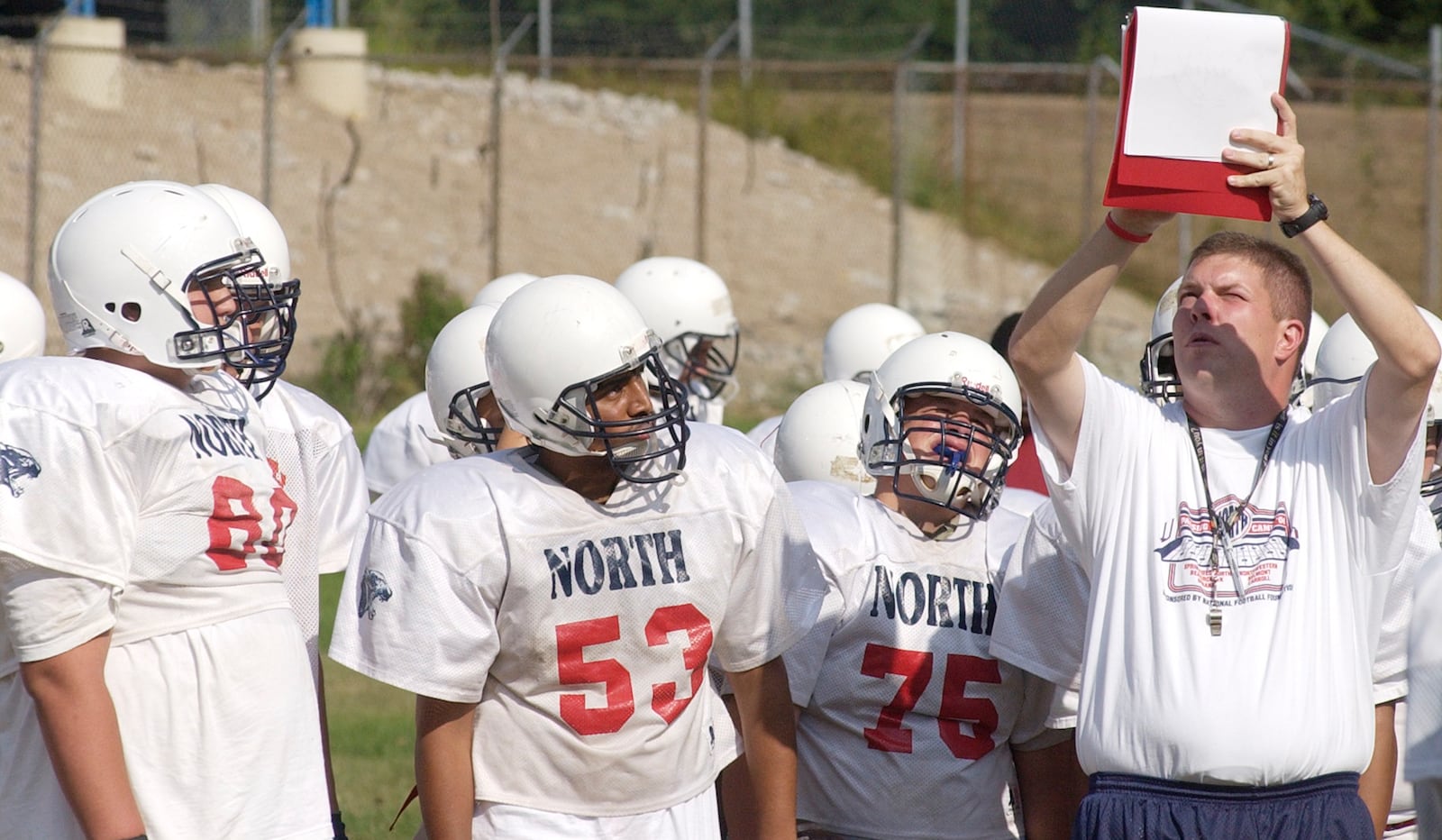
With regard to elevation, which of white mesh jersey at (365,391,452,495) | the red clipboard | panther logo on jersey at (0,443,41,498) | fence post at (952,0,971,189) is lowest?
white mesh jersey at (365,391,452,495)

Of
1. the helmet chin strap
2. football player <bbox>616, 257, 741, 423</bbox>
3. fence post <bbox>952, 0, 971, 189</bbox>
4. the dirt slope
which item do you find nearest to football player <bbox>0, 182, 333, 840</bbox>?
the helmet chin strap

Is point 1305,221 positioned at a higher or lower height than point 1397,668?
higher

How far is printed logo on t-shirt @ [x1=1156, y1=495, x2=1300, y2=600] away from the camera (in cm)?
305

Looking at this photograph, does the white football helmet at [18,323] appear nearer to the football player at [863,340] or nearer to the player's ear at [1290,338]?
the football player at [863,340]

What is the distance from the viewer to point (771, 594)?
3.34 m

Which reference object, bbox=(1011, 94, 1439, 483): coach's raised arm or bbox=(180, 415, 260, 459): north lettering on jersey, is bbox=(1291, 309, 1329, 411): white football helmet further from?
bbox=(180, 415, 260, 459): north lettering on jersey

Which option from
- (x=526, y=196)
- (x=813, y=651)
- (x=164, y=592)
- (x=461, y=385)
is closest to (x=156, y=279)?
(x=164, y=592)

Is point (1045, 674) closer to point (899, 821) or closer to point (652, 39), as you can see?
point (899, 821)

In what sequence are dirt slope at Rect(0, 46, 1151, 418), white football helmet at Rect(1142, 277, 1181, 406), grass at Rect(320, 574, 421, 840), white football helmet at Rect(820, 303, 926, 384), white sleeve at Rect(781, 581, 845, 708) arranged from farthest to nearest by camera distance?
dirt slope at Rect(0, 46, 1151, 418)
white football helmet at Rect(820, 303, 926, 384)
grass at Rect(320, 574, 421, 840)
white football helmet at Rect(1142, 277, 1181, 406)
white sleeve at Rect(781, 581, 845, 708)

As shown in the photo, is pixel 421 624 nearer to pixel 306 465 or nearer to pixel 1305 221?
pixel 306 465

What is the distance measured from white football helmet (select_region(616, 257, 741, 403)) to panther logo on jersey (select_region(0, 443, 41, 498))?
363 cm

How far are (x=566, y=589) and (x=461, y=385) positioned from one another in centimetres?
170

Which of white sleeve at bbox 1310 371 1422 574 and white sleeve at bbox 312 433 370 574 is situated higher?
white sleeve at bbox 1310 371 1422 574

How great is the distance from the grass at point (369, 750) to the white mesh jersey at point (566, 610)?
265 cm
